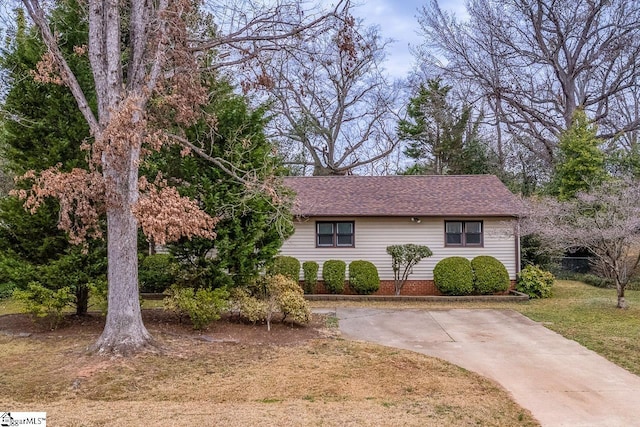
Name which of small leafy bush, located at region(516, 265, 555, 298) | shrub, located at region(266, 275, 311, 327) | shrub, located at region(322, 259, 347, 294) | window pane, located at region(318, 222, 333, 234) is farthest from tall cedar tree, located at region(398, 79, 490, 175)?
shrub, located at region(266, 275, 311, 327)

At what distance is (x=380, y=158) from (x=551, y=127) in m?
9.70

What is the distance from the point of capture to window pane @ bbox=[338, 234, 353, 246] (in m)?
15.8

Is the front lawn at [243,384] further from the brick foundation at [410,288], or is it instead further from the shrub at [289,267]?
the brick foundation at [410,288]

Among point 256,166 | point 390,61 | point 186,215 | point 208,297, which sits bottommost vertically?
point 208,297

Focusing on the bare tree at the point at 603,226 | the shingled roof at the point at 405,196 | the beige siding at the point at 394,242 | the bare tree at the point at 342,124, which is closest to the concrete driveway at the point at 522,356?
the bare tree at the point at 603,226

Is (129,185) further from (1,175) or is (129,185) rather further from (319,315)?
(1,175)

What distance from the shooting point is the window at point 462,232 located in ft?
51.0

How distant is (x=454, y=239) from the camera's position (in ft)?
51.1

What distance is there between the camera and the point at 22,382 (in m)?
6.02

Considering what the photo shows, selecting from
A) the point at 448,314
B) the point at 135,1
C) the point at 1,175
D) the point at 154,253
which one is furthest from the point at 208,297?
the point at 1,175

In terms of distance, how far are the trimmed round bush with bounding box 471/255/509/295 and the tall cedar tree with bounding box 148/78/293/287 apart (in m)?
7.52

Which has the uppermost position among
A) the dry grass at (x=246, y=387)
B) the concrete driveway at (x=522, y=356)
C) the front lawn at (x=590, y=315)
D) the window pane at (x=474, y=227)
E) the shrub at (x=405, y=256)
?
the window pane at (x=474, y=227)

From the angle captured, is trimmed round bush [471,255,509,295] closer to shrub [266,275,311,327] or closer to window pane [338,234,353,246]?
window pane [338,234,353,246]
